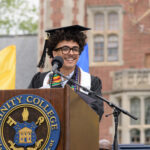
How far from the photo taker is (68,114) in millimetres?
2490

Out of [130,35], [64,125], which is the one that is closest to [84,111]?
[64,125]

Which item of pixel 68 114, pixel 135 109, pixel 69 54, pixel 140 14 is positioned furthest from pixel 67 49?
pixel 140 14

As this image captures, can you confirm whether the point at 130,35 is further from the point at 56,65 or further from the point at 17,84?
the point at 56,65

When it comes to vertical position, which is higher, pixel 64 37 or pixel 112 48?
pixel 112 48

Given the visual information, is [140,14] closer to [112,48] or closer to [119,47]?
[119,47]

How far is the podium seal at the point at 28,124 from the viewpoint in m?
2.51

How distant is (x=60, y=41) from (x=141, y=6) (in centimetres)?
1365

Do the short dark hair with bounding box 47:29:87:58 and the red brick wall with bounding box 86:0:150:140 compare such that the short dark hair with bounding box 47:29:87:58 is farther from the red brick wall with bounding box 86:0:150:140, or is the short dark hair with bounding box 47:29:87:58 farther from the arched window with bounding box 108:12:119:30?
the arched window with bounding box 108:12:119:30

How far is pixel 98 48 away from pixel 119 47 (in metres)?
0.74

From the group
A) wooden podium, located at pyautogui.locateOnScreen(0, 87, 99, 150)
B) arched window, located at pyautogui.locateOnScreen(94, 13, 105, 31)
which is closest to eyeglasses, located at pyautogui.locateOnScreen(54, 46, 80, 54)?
wooden podium, located at pyautogui.locateOnScreen(0, 87, 99, 150)

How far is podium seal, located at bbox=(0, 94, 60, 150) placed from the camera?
8.25 ft

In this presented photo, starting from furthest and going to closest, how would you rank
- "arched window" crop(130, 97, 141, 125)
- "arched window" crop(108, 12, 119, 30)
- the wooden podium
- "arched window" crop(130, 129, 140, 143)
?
"arched window" crop(108, 12, 119, 30), "arched window" crop(130, 129, 140, 143), "arched window" crop(130, 97, 141, 125), the wooden podium

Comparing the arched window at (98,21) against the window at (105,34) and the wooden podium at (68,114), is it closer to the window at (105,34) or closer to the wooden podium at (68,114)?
the window at (105,34)

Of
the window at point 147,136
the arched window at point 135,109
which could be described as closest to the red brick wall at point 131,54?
the arched window at point 135,109
